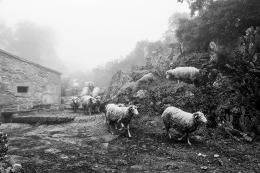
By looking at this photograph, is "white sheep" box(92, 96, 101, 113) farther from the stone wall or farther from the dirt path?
the stone wall

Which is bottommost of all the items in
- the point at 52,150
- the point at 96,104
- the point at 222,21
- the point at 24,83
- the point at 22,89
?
the point at 52,150

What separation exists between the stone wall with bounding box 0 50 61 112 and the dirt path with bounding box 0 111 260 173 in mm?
8687

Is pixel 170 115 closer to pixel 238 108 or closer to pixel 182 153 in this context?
pixel 182 153

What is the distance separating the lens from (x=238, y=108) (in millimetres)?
6727

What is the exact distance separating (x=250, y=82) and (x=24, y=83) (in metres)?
15.3

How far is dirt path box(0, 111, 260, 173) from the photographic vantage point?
4.11 m

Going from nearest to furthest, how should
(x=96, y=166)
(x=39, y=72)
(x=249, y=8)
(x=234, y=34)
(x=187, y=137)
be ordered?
(x=96, y=166)
(x=187, y=137)
(x=249, y=8)
(x=234, y=34)
(x=39, y=72)

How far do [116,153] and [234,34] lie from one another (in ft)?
30.4

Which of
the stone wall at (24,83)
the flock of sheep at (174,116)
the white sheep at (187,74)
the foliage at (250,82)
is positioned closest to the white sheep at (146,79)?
the flock of sheep at (174,116)

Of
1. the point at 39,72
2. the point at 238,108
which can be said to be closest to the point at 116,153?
the point at 238,108

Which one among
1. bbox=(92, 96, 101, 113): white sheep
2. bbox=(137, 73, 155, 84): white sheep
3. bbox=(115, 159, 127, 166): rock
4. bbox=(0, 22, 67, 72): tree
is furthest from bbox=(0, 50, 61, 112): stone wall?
bbox=(0, 22, 67, 72): tree

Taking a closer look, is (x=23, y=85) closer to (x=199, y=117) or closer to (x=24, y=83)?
(x=24, y=83)

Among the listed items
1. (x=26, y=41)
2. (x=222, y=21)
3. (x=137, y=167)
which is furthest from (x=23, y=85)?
(x=26, y=41)

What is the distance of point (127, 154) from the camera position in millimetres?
5117
